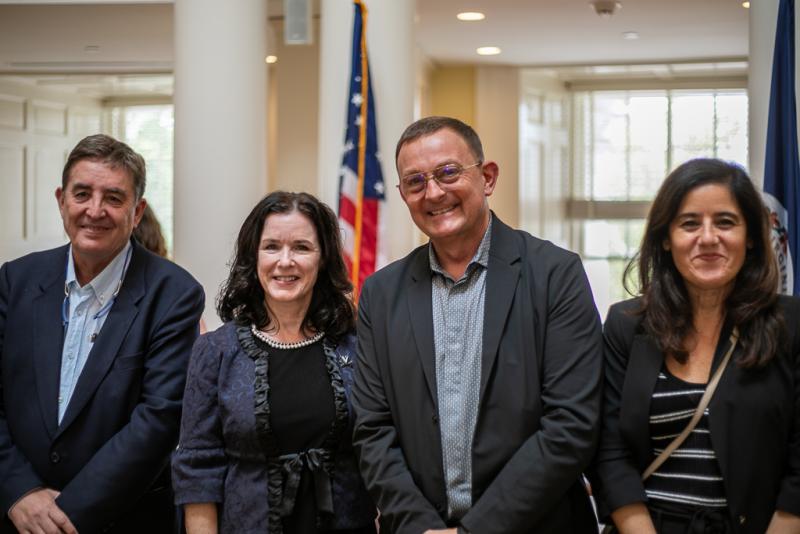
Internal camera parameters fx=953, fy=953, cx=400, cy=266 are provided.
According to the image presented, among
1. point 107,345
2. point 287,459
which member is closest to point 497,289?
point 287,459

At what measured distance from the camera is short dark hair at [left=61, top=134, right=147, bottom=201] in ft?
7.85

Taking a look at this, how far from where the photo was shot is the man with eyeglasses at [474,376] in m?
1.99

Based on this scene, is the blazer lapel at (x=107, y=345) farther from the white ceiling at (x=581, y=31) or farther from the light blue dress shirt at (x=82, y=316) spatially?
the white ceiling at (x=581, y=31)

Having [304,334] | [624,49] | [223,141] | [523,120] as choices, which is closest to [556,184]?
[523,120]

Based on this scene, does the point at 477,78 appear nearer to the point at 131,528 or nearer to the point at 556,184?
the point at 556,184

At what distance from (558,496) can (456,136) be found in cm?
80

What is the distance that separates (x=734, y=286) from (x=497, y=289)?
1.67ft

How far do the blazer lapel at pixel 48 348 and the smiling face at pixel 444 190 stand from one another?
0.98m

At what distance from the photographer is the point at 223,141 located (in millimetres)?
4488

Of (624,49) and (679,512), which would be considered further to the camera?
(624,49)

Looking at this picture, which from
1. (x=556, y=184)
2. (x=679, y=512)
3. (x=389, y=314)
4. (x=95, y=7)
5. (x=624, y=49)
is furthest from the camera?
(x=556, y=184)

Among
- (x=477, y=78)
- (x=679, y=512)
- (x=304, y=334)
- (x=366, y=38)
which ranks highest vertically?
(x=477, y=78)

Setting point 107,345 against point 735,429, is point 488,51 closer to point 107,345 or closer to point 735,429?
point 107,345

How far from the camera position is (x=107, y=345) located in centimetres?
237
